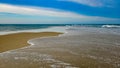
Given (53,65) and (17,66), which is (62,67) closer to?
(53,65)

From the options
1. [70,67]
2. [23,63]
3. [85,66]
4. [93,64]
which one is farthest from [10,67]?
[93,64]

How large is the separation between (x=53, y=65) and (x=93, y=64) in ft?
5.53

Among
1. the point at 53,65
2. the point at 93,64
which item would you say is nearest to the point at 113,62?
the point at 93,64

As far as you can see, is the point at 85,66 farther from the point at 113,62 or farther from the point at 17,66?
the point at 17,66

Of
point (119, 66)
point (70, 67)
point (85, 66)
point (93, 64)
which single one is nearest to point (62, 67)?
point (70, 67)

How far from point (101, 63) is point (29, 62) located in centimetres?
314

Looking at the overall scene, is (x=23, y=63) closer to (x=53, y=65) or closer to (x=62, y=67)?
(x=53, y=65)

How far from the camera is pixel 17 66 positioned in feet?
21.7

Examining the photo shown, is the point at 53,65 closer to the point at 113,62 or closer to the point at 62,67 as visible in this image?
the point at 62,67

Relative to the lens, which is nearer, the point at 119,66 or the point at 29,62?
the point at 119,66

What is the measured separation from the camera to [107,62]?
23.9ft

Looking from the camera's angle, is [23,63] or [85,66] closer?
[85,66]

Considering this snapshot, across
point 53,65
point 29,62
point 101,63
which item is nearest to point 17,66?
point 29,62

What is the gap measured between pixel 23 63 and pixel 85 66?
2639mm
